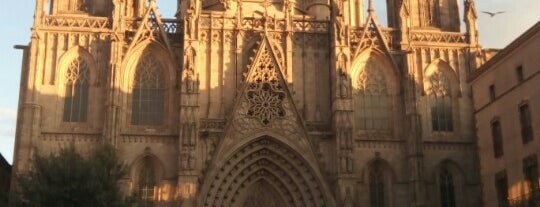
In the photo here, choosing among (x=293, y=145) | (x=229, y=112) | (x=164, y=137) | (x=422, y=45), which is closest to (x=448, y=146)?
(x=422, y=45)

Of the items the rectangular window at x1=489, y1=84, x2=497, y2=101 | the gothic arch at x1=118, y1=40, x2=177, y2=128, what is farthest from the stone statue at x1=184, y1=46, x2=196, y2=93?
the rectangular window at x1=489, y1=84, x2=497, y2=101

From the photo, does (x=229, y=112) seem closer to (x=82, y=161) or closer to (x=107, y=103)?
(x=107, y=103)

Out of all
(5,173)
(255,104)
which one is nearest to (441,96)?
(255,104)

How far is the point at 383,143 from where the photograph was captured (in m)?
41.6

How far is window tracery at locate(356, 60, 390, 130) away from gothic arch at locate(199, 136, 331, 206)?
14.9 ft

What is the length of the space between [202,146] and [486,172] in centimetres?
1489

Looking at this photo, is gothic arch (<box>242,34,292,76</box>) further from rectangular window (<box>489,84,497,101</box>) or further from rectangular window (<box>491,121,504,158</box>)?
rectangular window (<box>491,121,504,158</box>)

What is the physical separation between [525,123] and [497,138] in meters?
3.17

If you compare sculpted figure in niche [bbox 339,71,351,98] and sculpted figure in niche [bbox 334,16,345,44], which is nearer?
sculpted figure in niche [bbox 339,71,351,98]

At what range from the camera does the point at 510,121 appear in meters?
36.7

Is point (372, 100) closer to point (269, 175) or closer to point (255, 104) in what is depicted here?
point (255, 104)

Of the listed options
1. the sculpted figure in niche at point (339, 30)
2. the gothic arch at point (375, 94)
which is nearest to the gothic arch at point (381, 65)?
the gothic arch at point (375, 94)

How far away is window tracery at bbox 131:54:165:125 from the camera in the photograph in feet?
134

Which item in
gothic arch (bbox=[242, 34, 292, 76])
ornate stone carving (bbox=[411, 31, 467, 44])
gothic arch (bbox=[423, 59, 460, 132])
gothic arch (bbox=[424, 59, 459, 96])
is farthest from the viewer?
ornate stone carving (bbox=[411, 31, 467, 44])
